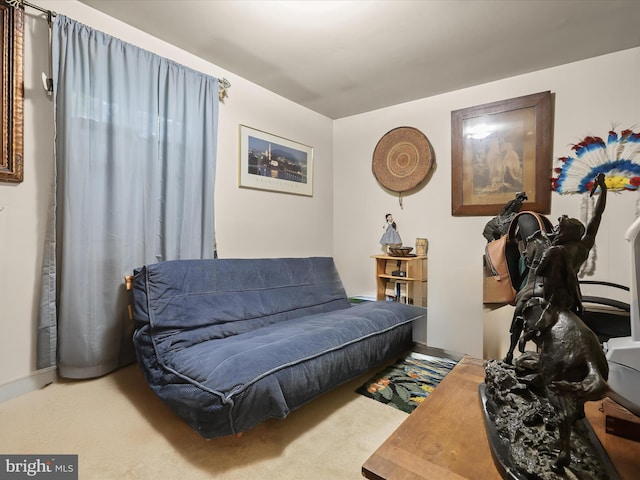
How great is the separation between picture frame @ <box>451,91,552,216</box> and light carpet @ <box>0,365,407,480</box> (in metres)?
2.00

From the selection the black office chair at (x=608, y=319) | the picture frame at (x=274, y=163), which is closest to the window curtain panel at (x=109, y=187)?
the picture frame at (x=274, y=163)

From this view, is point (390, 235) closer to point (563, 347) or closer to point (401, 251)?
point (401, 251)

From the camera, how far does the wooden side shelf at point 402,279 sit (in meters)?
2.93

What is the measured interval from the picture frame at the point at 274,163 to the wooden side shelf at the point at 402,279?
3.83ft

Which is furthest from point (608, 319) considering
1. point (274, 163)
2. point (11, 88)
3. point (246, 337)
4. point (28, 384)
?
point (11, 88)

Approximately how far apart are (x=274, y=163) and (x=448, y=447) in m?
2.74

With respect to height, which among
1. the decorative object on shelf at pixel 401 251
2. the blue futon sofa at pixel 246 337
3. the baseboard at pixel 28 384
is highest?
the decorative object on shelf at pixel 401 251

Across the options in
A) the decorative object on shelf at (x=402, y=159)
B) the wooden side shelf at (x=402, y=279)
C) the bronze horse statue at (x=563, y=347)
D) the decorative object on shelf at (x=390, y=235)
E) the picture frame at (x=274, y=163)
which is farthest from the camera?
the decorative object on shelf at (x=390, y=235)

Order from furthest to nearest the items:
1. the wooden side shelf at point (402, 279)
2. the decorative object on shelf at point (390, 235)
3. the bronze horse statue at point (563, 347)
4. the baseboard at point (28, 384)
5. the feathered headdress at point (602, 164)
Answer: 1. the decorative object on shelf at point (390, 235)
2. the wooden side shelf at point (402, 279)
3. the feathered headdress at point (602, 164)
4. the baseboard at point (28, 384)
5. the bronze horse statue at point (563, 347)

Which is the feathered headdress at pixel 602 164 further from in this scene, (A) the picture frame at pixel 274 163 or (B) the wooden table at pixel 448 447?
(A) the picture frame at pixel 274 163

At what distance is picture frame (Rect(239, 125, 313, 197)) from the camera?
9.23 feet

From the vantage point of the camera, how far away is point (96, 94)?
189 cm

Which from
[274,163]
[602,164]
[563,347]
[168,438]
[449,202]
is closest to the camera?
[563,347]

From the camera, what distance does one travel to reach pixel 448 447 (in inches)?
32.4
